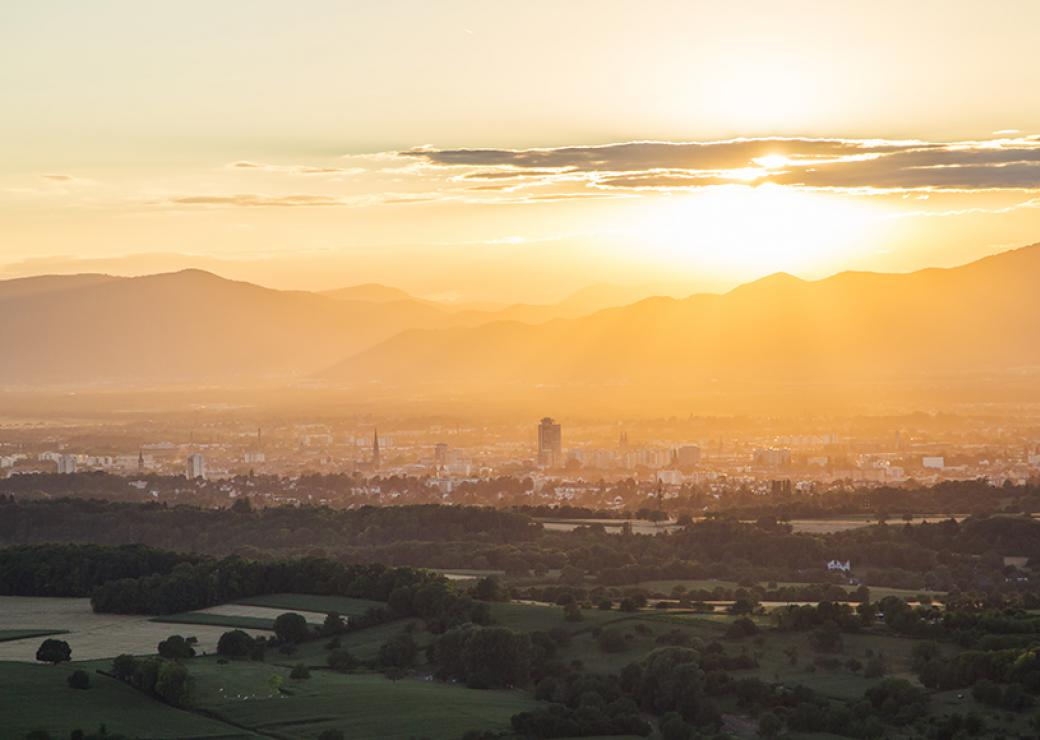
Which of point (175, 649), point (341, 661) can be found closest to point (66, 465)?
point (175, 649)

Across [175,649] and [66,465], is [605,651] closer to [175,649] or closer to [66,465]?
[175,649]

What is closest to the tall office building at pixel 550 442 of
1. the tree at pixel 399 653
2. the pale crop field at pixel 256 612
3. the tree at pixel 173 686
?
the pale crop field at pixel 256 612

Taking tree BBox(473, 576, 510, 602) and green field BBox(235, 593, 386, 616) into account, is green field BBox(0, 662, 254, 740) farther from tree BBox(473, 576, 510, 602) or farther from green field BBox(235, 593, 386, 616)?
tree BBox(473, 576, 510, 602)

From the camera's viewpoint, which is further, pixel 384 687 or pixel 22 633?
pixel 22 633

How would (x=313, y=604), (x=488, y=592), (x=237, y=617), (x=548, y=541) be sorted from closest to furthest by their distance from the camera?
1. (x=237, y=617)
2. (x=488, y=592)
3. (x=313, y=604)
4. (x=548, y=541)

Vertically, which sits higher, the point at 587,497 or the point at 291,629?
the point at 291,629

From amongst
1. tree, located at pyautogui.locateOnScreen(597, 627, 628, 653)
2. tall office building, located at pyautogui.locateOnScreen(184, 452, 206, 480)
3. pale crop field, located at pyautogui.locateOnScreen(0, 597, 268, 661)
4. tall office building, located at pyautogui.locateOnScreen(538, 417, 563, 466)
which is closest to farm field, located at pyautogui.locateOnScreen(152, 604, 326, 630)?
pale crop field, located at pyautogui.locateOnScreen(0, 597, 268, 661)

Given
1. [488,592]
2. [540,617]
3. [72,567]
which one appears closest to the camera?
[540,617]

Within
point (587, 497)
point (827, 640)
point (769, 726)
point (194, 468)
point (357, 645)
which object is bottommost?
point (194, 468)
